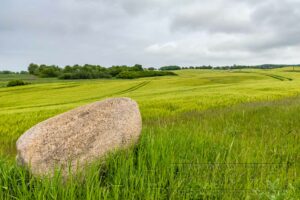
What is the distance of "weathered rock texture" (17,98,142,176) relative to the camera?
16.4 feet

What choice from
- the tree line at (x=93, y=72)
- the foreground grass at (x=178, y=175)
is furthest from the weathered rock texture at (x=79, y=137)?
the tree line at (x=93, y=72)

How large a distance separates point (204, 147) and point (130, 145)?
1629 mm

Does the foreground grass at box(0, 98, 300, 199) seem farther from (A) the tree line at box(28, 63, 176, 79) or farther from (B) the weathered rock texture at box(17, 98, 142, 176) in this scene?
(A) the tree line at box(28, 63, 176, 79)

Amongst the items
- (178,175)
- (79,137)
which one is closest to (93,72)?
(79,137)

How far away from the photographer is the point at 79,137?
18.0 feet

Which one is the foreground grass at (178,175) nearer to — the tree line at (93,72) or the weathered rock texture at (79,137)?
the weathered rock texture at (79,137)

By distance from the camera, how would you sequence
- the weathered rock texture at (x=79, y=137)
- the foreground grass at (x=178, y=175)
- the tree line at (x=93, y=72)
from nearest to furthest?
the foreground grass at (x=178, y=175), the weathered rock texture at (x=79, y=137), the tree line at (x=93, y=72)

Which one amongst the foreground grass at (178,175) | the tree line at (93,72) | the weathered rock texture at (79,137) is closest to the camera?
the foreground grass at (178,175)

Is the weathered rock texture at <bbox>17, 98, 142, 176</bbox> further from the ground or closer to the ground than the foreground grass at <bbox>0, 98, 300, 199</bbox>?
further from the ground

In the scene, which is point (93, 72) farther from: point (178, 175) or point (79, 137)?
point (178, 175)

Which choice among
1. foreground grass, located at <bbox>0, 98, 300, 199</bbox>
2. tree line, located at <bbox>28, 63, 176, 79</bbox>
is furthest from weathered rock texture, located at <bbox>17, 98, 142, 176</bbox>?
tree line, located at <bbox>28, 63, 176, 79</bbox>

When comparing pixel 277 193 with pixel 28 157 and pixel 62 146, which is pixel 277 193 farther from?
pixel 28 157

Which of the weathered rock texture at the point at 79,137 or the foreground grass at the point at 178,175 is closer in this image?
the foreground grass at the point at 178,175

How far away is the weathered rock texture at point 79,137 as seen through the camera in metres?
4.99
